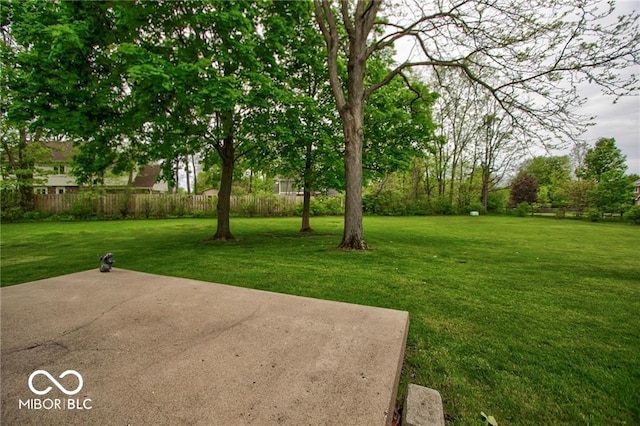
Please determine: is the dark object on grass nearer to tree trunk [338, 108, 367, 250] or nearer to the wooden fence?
tree trunk [338, 108, 367, 250]

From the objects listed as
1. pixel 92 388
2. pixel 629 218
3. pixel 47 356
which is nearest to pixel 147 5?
pixel 47 356

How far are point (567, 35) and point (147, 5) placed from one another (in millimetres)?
8326

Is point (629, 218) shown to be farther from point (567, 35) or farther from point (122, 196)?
point (122, 196)

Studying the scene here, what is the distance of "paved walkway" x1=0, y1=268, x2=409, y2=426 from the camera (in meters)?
1.29

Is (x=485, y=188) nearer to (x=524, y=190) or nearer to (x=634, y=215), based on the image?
(x=634, y=215)

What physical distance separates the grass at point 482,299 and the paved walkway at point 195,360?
1.69 feet

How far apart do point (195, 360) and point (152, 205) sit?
18.9 metres

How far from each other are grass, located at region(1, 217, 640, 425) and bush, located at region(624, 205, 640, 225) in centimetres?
1465

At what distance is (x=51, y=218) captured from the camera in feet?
50.7

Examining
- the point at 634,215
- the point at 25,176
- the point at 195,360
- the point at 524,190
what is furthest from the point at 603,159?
the point at 25,176

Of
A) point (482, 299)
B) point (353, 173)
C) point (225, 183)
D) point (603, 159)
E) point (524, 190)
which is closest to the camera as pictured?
point (482, 299)

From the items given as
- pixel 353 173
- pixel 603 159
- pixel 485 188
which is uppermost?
pixel 603 159

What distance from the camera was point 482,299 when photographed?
356cm

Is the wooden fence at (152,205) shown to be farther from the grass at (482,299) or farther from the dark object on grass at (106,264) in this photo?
the dark object on grass at (106,264)
